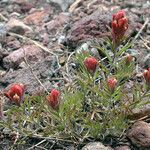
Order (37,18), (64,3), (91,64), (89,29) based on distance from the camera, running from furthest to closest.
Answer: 1. (64,3)
2. (37,18)
3. (89,29)
4. (91,64)

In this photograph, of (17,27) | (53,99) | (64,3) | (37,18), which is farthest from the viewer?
(64,3)

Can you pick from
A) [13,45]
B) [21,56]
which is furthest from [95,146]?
[13,45]

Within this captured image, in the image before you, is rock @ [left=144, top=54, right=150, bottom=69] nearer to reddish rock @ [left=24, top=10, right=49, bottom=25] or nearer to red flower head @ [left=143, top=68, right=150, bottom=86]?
red flower head @ [left=143, top=68, right=150, bottom=86]

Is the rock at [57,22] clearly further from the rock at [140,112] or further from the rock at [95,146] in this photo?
the rock at [95,146]

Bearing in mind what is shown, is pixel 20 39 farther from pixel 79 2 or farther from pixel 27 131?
pixel 27 131

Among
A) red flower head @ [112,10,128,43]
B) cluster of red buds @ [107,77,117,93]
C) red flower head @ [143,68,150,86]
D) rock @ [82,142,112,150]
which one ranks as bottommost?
rock @ [82,142,112,150]

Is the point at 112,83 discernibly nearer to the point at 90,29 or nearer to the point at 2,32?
the point at 90,29

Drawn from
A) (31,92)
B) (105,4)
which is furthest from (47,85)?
(105,4)

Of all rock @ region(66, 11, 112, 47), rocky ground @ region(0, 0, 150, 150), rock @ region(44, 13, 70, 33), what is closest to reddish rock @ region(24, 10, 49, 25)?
rocky ground @ region(0, 0, 150, 150)

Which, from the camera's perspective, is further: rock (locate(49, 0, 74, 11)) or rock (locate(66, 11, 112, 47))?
rock (locate(49, 0, 74, 11))
